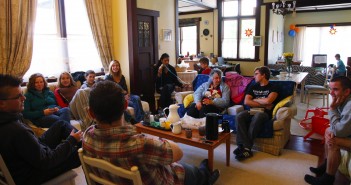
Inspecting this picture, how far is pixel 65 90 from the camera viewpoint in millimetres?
3590

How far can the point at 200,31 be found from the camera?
9594mm

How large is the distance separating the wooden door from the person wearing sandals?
2.29 meters

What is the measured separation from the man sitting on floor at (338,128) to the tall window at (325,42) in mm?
9597

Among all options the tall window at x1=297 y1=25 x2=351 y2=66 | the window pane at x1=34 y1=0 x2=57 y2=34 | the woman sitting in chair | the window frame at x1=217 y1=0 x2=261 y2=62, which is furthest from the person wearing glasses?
the tall window at x1=297 y1=25 x2=351 y2=66

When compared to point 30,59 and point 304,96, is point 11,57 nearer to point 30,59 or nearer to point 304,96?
point 30,59

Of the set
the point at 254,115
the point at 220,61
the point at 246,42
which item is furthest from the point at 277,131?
the point at 246,42

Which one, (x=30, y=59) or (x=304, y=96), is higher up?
(x=30, y=59)

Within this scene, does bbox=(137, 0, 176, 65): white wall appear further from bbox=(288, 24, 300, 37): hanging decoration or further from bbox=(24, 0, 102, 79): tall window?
bbox=(288, 24, 300, 37): hanging decoration

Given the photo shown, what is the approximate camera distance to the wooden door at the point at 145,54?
15.6 feet

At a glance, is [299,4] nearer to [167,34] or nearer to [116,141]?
[167,34]

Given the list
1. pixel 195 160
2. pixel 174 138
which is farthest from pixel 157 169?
pixel 195 160

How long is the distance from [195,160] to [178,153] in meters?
1.57

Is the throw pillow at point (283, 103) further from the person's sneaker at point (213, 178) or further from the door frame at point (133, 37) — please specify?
the door frame at point (133, 37)

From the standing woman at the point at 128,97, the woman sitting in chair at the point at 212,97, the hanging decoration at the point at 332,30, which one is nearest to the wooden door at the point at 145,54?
the standing woman at the point at 128,97
